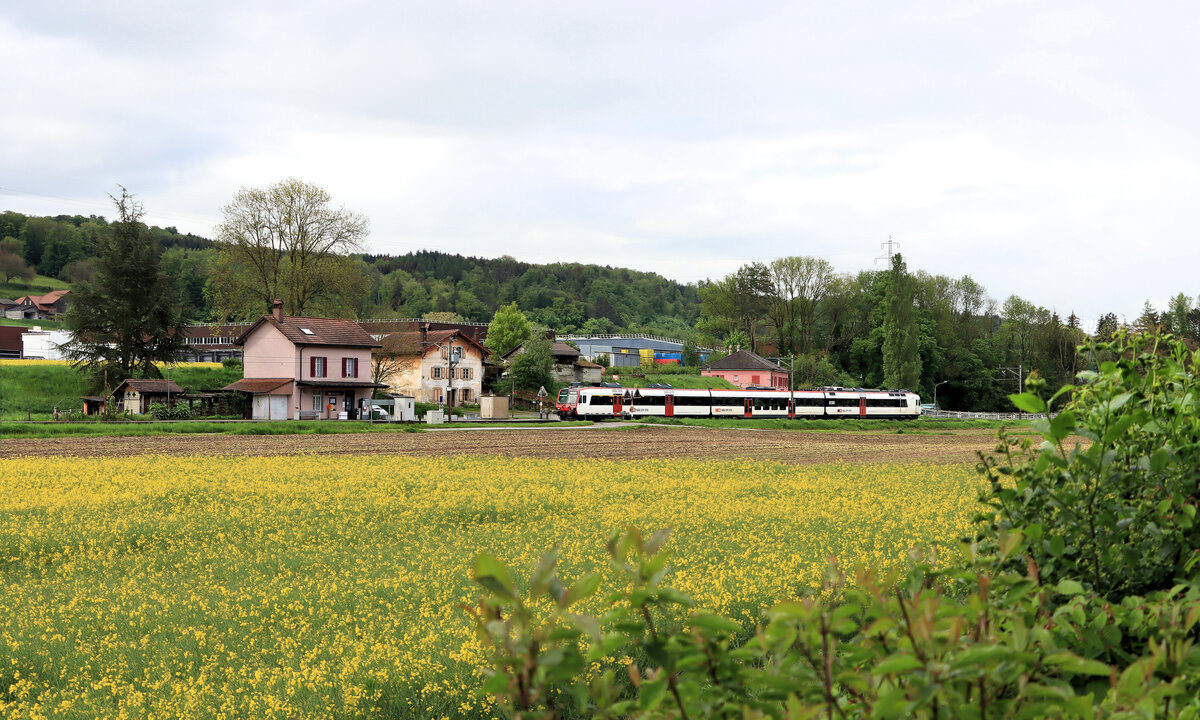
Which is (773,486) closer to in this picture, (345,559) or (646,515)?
(646,515)

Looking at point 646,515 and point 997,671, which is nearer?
point 997,671

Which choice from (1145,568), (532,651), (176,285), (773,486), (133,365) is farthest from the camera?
(176,285)

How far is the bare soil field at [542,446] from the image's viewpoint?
34938mm

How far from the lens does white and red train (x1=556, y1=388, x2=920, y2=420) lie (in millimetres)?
68500

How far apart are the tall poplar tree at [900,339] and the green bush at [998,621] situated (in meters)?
96.6

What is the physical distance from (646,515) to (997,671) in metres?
13.8

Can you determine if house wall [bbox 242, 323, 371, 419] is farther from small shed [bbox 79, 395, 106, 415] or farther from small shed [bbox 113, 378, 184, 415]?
small shed [bbox 79, 395, 106, 415]

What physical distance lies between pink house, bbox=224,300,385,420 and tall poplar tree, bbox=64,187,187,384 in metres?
6.76

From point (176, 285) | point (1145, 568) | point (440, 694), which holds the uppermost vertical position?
point (176, 285)

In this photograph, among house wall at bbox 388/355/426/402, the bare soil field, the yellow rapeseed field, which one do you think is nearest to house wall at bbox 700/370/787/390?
house wall at bbox 388/355/426/402

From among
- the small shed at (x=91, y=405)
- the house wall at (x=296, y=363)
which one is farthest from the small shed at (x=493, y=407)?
the small shed at (x=91, y=405)

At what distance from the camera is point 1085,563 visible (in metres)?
3.54

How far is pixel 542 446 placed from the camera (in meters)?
40.7

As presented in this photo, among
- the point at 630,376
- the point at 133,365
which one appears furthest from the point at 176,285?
the point at 630,376
